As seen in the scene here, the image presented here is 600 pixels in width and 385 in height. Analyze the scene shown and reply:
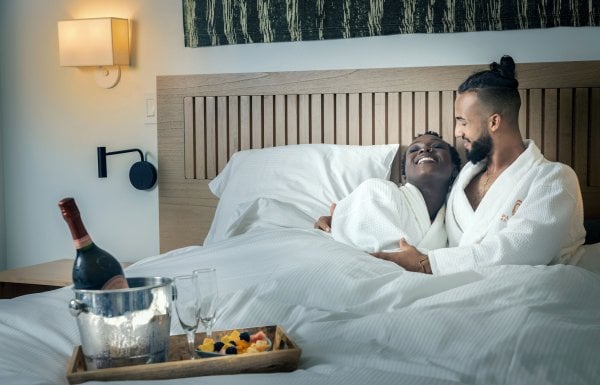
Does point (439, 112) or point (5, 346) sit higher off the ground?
point (439, 112)

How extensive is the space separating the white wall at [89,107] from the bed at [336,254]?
0.09m

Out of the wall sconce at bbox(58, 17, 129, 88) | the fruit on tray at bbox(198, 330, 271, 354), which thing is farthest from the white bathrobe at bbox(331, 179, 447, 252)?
the wall sconce at bbox(58, 17, 129, 88)

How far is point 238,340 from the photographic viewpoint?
4.63 ft

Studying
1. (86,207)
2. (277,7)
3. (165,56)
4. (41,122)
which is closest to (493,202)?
(277,7)

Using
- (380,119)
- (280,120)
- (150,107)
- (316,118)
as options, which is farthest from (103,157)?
(380,119)

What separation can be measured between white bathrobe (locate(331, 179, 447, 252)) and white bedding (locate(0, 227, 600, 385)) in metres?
0.28

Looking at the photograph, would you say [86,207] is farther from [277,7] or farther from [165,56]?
[277,7]

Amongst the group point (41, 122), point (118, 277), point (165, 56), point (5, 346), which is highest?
point (165, 56)

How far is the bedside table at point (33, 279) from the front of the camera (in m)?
3.14

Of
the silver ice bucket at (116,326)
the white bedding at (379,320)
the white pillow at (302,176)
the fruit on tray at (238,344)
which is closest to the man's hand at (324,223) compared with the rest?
the white pillow at (302,176)

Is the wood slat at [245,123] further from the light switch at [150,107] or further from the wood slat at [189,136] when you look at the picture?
the light switch at [150,107]

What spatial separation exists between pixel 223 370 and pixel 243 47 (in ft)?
7.04

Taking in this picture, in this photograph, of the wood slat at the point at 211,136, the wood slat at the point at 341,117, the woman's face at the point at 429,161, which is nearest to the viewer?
the woman's face at the point at 429,161

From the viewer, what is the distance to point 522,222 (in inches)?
86.4
